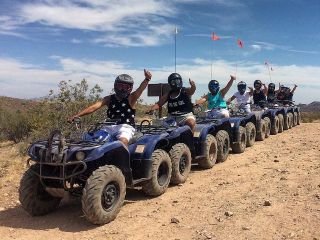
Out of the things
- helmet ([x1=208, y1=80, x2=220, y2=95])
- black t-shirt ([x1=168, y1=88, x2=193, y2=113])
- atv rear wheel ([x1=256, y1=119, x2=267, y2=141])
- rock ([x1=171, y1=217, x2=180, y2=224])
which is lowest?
rock ([x1=171, y1=217, x2=180, y2=224])

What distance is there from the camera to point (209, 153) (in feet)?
32.3

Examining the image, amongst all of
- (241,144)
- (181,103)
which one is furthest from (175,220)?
(241,144)

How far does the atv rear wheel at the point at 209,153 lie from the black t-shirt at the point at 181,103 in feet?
2.82

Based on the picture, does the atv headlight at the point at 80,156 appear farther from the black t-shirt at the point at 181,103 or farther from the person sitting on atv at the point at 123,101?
the black t-shirt at the point at 181,103

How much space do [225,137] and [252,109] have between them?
5033mm

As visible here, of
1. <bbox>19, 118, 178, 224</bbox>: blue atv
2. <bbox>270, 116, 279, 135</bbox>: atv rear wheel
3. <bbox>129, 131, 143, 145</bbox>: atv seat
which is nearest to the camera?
<bbox>19, 118, 178, 224</bbox>: blue atv

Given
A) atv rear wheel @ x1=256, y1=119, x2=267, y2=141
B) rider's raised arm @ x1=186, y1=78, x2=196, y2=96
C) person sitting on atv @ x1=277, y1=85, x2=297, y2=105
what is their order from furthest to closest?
person sitting on atv @ x1=277, y1=85, x2=297, y2=105, atv rear wheel @ x1=256, y1=119, x2=267, y2=141, rider's raised arm @ x1=186, y1=78, x2=196, y2=96

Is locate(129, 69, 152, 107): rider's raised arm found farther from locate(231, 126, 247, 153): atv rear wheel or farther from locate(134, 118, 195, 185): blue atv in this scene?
locate(231, 126, 247, 153): atv rear wheel

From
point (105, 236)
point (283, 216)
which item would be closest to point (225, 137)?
point (283, 216)

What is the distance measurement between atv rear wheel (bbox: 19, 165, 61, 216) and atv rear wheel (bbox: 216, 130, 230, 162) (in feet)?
16.5

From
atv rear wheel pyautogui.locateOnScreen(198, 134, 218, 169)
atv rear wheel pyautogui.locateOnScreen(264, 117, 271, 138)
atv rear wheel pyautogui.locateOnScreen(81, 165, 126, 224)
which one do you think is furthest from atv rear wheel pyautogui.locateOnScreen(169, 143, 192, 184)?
atv rear wheel pyautogui.locateOnScreen(264, 117, 271, 138)

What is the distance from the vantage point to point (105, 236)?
558cm

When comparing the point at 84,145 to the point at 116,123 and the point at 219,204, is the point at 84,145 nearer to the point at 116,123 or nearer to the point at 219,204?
the point at 116,123

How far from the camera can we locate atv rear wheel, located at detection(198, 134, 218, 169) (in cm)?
958
